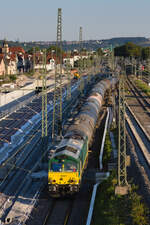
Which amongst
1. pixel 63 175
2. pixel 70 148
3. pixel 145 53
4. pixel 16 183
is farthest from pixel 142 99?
pixel 145 53

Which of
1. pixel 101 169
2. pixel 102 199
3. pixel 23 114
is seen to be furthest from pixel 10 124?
pixel 102 199

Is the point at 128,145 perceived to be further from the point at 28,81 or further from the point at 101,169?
the point at 28,81

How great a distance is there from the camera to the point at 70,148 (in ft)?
86.3

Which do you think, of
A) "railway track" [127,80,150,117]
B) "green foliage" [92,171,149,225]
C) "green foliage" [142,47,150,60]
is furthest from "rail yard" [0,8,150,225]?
"green foliage" [142,47,150,60]

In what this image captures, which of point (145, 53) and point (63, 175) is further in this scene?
point (145, 53)

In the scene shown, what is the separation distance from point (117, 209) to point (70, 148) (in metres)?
6.21

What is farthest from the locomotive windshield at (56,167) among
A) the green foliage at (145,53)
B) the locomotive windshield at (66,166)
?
the green foliage at (145,53)

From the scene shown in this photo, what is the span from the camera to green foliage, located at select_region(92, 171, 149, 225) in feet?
66.9

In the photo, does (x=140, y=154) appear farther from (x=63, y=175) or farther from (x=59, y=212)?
(x=59, y=212)

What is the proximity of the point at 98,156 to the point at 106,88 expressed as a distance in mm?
36318

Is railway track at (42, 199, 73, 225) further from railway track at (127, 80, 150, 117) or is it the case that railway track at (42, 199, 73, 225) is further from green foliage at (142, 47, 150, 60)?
green foliage at (142, 47, 150, 60)

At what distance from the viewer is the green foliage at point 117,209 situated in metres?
20.4

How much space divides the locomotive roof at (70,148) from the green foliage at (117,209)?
346 cm

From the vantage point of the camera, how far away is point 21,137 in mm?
48844
